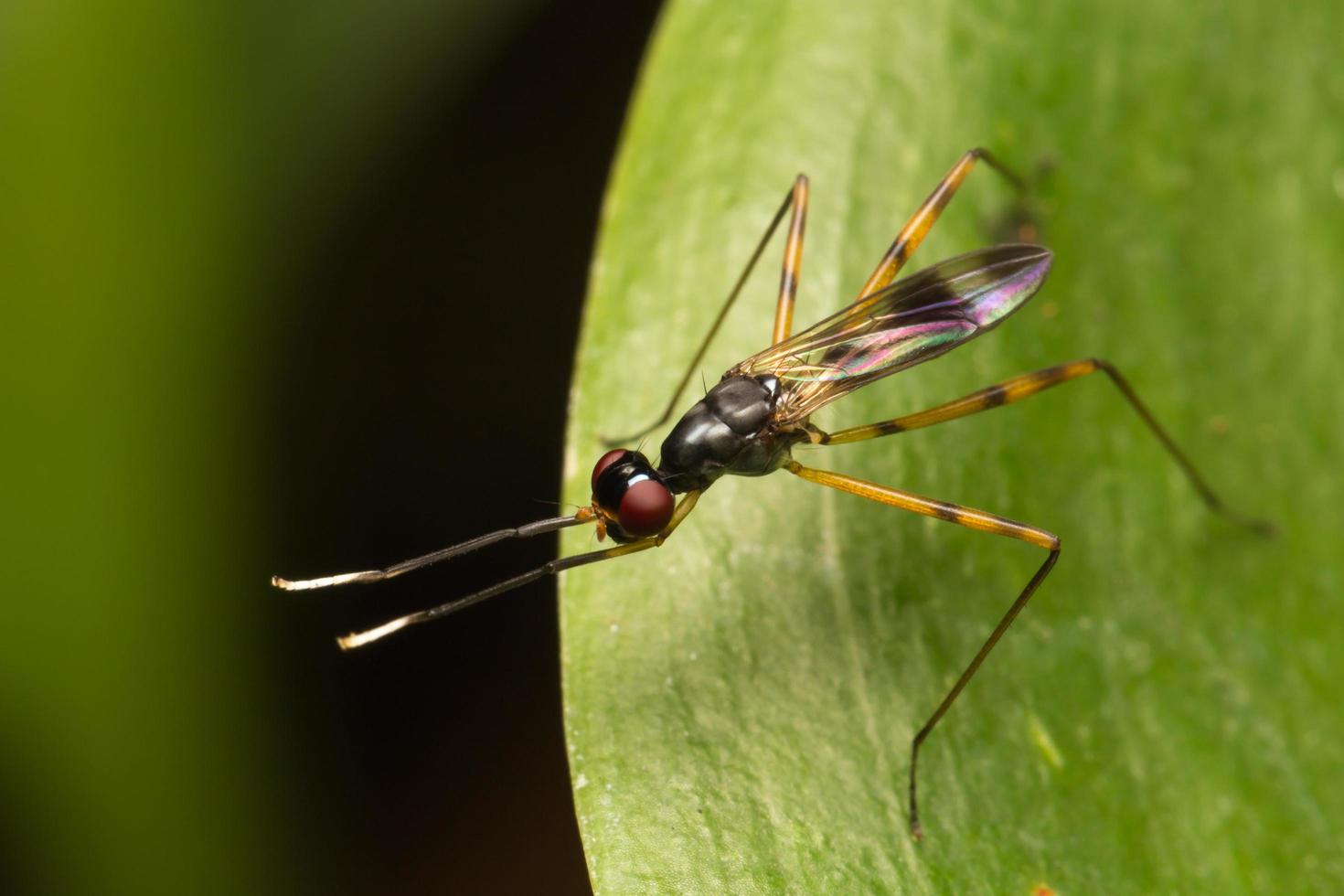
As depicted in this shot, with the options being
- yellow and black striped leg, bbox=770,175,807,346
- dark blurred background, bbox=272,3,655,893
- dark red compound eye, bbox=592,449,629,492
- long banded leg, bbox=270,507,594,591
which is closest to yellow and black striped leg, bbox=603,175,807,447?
yellow and black striped leg, bbox=770,175,807,346

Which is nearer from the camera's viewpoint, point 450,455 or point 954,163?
point 954,163

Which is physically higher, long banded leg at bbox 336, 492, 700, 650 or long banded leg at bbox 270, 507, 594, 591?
long banded leg at bbox 270, 507, 594, 591

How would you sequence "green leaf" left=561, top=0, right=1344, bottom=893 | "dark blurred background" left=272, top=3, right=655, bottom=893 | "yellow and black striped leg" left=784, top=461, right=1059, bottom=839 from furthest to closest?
1. "dark blurred background" left=272, top=3, right=655, bottom=893
2. "yellow and black striped leg" left=784, top=461, right=1059, bottom=839
3. "green leaf" left=561, top=0, right=1344, bottom=893

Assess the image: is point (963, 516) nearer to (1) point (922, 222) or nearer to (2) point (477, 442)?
(1) point (922, 222)

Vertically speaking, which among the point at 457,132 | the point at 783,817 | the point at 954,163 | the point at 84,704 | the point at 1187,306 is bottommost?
the point at 783,817

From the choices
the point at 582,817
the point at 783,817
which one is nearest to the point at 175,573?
the point at 582,817

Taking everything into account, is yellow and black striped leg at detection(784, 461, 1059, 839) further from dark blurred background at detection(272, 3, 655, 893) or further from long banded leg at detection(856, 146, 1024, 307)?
dark blurred background at detection(272, 3, 655, 893)

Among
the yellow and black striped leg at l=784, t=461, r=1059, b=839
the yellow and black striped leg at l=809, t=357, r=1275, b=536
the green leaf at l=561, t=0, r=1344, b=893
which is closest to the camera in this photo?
the green leaf at l=561, t=0, r=1344, b=893

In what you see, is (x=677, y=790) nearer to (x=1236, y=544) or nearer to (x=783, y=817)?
(x=783, y=817)

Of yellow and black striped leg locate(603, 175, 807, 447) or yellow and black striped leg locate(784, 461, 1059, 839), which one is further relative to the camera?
yellow and black striped leg locate(603, 175, 807, 447)
